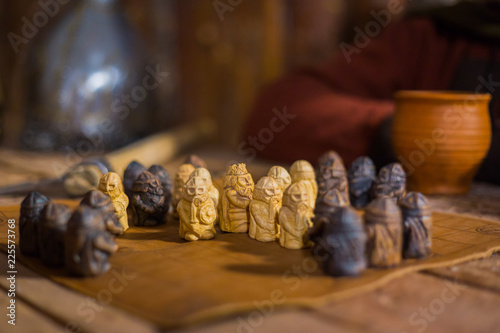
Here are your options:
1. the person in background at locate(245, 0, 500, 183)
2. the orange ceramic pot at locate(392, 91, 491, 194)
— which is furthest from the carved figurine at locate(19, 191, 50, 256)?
the person in background at locate(245, 0, 500, 183)

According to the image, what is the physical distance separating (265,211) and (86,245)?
19.8 inches

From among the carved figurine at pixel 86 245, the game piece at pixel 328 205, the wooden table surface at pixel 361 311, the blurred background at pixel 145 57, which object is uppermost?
the blurred background at pixel 145 57

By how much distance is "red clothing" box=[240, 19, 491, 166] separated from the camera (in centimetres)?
238

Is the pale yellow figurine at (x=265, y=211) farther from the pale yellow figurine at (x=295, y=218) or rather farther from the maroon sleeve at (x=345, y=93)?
the maroon sleeve at (x=345, y=93)

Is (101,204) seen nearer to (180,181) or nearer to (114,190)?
(114,190)

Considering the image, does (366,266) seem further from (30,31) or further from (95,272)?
(30,31)

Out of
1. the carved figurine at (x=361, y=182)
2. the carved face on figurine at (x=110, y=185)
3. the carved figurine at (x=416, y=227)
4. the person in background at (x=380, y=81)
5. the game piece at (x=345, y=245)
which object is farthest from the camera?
the person in background at (x=380, y=81)

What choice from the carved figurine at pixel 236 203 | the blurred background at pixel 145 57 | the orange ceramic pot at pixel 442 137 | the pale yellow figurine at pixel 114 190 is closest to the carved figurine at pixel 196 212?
the carved figurine at pixel 236 203

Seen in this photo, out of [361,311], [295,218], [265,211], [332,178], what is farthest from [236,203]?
[361,311]

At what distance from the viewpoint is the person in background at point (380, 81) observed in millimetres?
2320

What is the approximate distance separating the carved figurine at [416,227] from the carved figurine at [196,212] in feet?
1.70

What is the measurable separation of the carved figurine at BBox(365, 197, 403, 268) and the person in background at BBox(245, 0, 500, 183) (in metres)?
1.01

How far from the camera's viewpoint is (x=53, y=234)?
3.80 ft

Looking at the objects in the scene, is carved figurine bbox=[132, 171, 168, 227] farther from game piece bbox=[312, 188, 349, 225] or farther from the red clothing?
the red clothing
